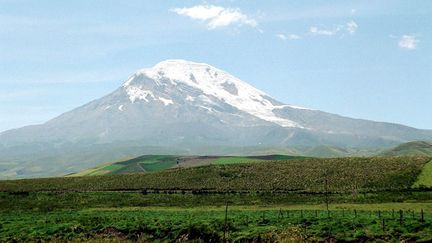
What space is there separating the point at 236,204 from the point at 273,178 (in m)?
32.2

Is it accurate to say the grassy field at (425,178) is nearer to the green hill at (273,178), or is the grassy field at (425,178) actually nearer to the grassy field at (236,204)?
the grassy field at (236,204)

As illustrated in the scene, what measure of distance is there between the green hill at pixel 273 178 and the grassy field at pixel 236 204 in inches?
9.3

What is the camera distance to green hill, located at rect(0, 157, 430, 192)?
104000 millimetres

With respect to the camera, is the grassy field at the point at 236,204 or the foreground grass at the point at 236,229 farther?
the grassy field at the point at 236,204

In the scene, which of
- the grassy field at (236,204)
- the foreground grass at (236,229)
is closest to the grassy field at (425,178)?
the grassy field at (236,204)

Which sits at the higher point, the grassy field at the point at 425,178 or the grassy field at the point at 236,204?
the grassy field at the point at 425,178

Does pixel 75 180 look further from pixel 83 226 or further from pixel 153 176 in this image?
pixel 83 226

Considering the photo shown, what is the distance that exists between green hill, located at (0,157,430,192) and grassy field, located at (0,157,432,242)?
9.3 inches

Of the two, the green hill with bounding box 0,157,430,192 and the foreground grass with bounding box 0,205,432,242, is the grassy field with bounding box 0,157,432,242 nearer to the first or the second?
the foreground grass with bounding box 0,205,432,242

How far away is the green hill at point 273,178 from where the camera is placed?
104 m

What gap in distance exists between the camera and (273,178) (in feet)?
384

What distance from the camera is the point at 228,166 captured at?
13900 centimetres

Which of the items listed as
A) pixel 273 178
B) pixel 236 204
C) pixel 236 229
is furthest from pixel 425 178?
pixel 236 229

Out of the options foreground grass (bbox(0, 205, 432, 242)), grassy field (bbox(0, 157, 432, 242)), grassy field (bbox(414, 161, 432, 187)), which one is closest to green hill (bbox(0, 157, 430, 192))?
grassy field (bbox(0, 157, 432, 242))
